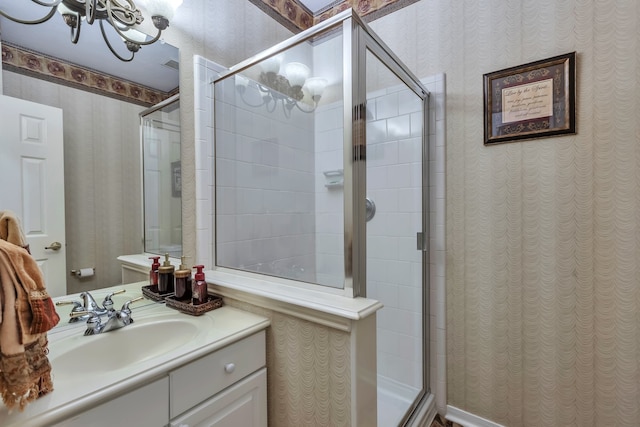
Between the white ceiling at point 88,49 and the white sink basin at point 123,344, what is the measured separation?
952 mm

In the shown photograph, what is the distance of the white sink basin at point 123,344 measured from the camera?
2.82ft

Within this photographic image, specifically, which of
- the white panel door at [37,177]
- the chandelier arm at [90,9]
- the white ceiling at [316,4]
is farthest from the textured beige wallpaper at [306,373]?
the white ceiling at [316,4]

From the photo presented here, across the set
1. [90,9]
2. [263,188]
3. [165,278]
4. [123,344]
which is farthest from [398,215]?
[90,9]

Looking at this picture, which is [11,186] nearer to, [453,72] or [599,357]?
[453,72]

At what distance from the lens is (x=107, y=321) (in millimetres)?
988

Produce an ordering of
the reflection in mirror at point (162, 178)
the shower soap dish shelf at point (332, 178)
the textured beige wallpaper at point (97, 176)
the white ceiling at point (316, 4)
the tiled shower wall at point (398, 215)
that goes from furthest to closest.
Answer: the white ceiling at point (316, 4) → the tiled shower wall at point (398, 215) → the shower soap dish shelf at point (332, 178) → the reflection in mirror at point (162, 178) → the textured beige wallpaper at point (97, 176)

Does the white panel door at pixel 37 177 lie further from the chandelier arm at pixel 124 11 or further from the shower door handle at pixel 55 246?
the chandelier arm at pixel 124 11

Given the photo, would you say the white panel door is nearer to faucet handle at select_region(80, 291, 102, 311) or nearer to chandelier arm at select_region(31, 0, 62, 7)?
faucet handle at select_region(80, 291, 102, 311)

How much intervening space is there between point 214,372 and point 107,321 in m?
0.42

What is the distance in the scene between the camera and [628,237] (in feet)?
3.91

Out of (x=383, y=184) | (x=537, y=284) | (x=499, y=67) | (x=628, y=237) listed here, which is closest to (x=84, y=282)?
(x=383, y=184)

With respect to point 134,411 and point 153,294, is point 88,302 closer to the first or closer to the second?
point 153,294

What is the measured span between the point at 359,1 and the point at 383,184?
123 centimetres

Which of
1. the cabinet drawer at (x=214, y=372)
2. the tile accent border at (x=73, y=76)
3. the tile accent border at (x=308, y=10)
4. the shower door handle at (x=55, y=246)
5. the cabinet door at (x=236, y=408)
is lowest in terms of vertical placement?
the cabinet door at (x=236, y=408)
